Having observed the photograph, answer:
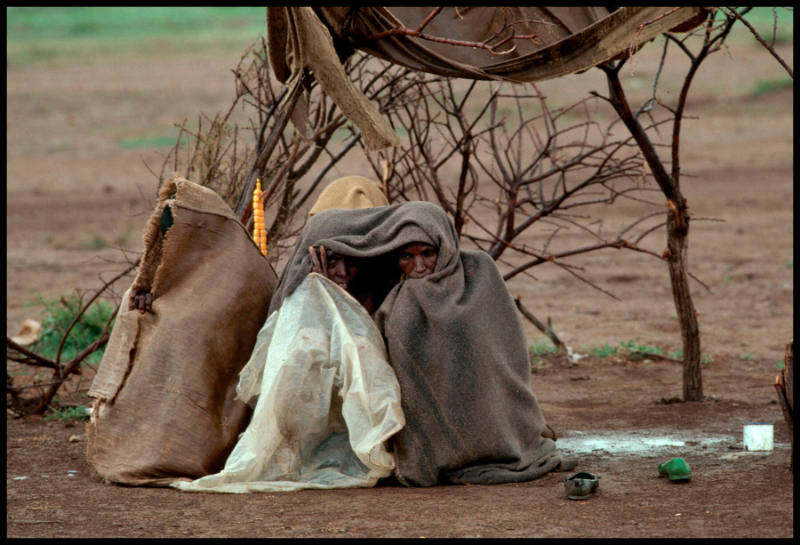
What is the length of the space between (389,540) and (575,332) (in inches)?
212

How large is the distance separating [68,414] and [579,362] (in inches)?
138

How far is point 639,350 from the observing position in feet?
26.1

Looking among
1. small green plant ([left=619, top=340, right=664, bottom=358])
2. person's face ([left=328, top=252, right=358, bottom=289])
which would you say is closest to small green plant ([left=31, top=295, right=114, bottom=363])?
person's face ([left=328, top=252, right=358, bottom=289])

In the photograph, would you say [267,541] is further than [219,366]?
No

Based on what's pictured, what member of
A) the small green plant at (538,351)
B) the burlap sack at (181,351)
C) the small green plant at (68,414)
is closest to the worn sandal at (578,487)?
the burlap sack at (181,351)

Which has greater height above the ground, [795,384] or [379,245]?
[379,245]

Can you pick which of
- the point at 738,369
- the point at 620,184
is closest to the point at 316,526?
the point at 738,369

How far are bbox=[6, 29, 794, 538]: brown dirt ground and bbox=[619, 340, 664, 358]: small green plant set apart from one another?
0.48ft

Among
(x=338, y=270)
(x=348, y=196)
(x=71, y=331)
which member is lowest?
(x=71, y=331)

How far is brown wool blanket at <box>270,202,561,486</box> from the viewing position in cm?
461

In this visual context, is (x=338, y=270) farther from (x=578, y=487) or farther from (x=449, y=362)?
(x=578, y=487)

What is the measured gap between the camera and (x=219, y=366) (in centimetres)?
487

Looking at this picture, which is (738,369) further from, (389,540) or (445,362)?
(389,540)

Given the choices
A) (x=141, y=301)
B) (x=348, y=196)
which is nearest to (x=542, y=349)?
(x=348, y=196)
